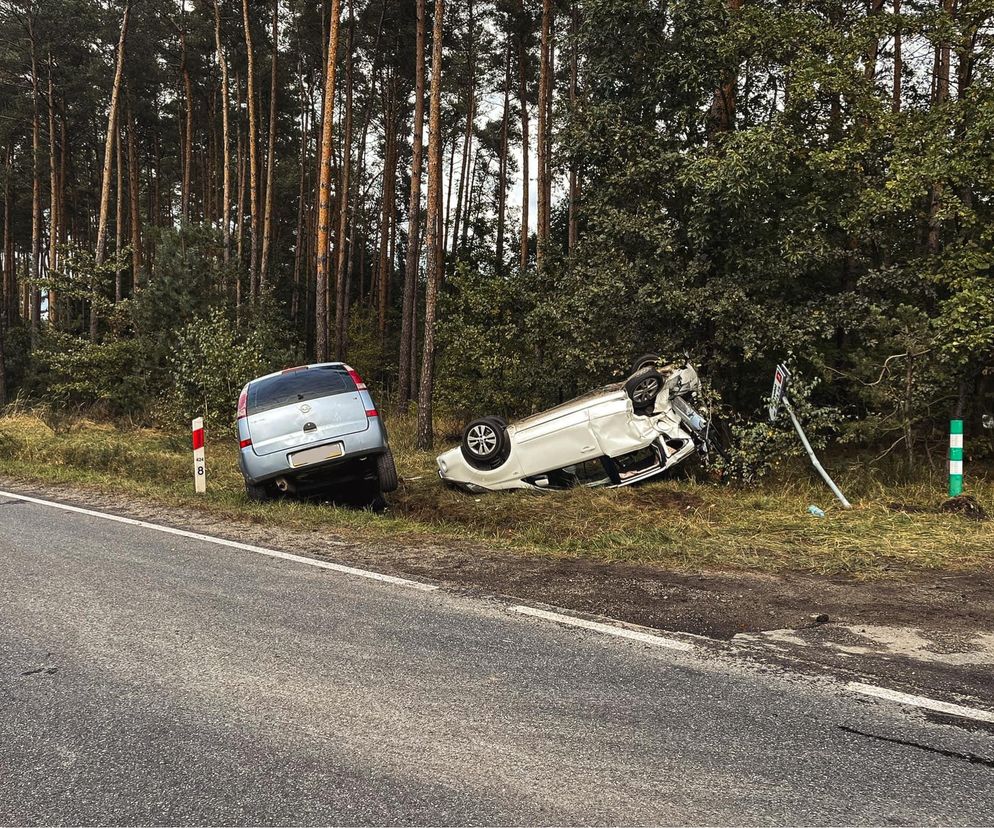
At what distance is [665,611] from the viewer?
4.81 m

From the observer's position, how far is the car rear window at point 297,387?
859 cm

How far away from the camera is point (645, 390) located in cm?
863

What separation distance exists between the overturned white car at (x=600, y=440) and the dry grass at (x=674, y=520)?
331 mm

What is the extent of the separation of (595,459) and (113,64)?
2828 centimetres

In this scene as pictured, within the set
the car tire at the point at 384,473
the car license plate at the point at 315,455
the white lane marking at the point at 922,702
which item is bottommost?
the white lane marking at the point at 922,702

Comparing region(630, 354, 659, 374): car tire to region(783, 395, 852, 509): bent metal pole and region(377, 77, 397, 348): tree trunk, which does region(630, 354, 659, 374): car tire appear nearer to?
region(783, 395, 852, 509): bent metal pole

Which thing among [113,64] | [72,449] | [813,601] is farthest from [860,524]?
[113,64]

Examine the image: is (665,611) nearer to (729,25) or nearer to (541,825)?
(541,825)

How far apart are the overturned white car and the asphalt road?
→ 4364 mm

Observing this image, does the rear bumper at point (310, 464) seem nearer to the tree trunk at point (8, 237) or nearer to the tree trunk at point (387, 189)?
the tree trunk at point (387, 189)

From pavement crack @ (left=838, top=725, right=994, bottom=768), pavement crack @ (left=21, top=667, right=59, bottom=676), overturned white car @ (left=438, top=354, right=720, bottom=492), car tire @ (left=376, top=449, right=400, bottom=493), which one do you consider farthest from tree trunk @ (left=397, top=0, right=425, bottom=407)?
pavement crack @ (left=838, top=725, right=994, bottom=768)

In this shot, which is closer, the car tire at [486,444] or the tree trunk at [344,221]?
the car tire at [486,444]

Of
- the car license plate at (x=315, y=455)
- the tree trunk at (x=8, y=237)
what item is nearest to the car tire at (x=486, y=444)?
the car license plate at (x=315, y=455)

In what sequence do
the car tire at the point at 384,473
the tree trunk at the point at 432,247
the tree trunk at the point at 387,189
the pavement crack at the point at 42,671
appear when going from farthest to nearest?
the tree trunk at the point at 387,189 < the tree trunk at the point at 432,247 < the car tire at the point at 384,473 < the pavement crack at the point at 42,671
